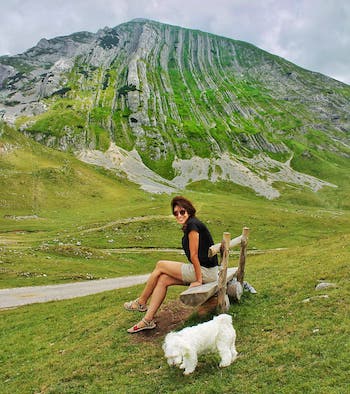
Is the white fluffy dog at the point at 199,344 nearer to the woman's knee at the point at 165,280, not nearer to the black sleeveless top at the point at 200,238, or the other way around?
the black sleeveless top at the point at 200,238

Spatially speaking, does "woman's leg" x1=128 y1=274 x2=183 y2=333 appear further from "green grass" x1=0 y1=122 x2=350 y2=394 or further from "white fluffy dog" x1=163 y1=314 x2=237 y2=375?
"white fluffy dog" x1=163 y1=314 x2=237 y2=375

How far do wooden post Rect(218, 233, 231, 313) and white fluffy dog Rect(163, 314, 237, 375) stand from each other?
3056 millimetres

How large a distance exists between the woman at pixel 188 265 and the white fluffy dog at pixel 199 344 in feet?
9.67

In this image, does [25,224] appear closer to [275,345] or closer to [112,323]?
[112,323]

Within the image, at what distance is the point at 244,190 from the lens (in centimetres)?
19362

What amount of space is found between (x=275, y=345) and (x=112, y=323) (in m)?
9.46

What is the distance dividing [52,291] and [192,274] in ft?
94.1

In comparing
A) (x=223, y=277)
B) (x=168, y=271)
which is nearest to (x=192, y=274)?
(x=168, y=271)

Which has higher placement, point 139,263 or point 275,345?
point 275,345

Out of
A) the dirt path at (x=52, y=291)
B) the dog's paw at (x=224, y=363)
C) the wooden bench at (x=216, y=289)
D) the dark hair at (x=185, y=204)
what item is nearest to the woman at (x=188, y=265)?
the dark hair at (x=185, y=204)

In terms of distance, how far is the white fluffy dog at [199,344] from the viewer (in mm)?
11422

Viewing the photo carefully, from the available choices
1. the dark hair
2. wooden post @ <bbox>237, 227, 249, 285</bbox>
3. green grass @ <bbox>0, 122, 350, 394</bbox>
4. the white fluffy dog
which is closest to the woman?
the dark hair

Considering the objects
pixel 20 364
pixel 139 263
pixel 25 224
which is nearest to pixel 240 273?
pixel 20 364

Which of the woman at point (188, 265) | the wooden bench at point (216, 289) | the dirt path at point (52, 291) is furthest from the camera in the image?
the dirt path at point (52, 291)
